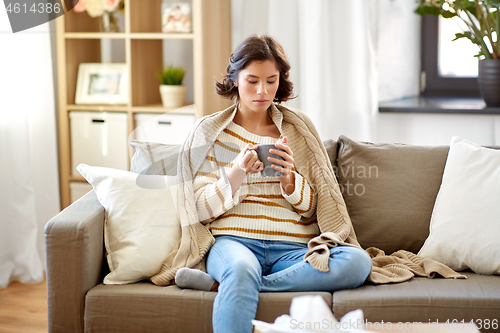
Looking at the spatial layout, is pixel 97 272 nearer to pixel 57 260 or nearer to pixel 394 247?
pixel 57 260

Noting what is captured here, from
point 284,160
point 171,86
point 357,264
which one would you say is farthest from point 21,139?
point 357,264

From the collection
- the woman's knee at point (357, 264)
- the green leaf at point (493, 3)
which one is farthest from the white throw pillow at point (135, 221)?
the green leaf at point (493, 3)

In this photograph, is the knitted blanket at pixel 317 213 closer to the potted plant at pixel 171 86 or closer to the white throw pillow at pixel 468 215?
the white throw pillow at pixel 468 215

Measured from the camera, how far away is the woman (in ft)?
5.01

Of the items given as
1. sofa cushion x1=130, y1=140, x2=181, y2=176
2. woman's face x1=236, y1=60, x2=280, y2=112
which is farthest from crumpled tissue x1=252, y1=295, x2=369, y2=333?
sofa cushion x1=130, y1=140, x2=181, y2=176

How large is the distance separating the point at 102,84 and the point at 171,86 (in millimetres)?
389

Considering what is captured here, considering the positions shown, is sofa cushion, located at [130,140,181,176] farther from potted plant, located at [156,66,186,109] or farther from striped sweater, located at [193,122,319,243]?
potted plant, located at [156,66,186,109]

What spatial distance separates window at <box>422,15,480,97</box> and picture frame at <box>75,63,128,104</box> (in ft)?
5.74

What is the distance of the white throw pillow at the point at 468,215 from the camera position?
5.48ft

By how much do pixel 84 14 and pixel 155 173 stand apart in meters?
1.42

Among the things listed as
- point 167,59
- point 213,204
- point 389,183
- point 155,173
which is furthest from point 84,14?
point 389,183

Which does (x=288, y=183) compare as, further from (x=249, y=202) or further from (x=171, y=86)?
(x=171, y=86)

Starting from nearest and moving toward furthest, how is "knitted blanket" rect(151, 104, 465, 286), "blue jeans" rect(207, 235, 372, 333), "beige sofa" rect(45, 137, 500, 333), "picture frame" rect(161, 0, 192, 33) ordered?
"blue jeans" rect(207, 235, 372, 333) → "beige sofa" rect(45, 137, 500, 333) → "knitted blanket" rect(151, 104, 465, 286) → "picture frame" rect(161, 0, 192, 33)

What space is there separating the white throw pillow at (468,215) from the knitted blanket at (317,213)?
0.07m
